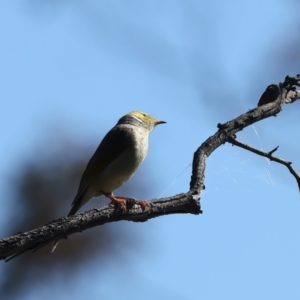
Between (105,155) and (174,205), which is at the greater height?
(105,155)

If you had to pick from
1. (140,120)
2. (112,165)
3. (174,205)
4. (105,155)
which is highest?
(140,120)

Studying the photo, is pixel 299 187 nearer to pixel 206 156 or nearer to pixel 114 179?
pixel 206 156

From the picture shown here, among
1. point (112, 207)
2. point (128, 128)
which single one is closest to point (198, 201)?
point (112, 207)

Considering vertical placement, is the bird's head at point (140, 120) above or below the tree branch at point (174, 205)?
above

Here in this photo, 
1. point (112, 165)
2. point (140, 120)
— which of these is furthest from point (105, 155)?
point (140, 120)

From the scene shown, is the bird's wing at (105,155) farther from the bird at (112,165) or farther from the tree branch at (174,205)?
the tree branch at (174,205)

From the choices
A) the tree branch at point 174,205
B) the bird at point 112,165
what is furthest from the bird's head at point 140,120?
the tree branch at point 174,205

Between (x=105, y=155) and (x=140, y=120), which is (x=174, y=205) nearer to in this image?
(x=105, y=155)

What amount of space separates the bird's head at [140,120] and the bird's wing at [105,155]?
45 cm

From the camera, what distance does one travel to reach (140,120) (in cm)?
786

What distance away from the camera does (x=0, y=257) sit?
4.00m

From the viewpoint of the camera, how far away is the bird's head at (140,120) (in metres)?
7.80

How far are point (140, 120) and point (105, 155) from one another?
900 millimetres

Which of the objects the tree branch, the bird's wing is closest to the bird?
the bird's wing
